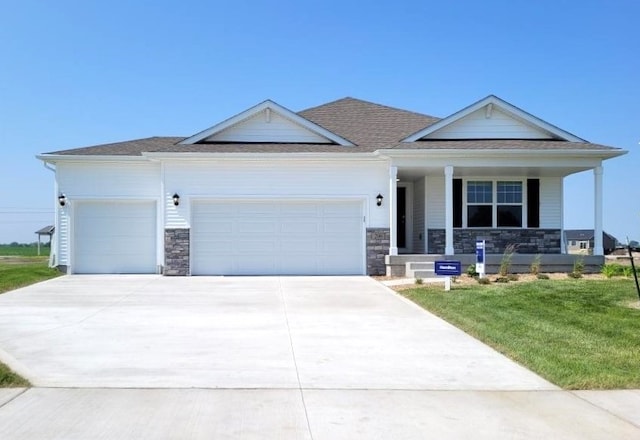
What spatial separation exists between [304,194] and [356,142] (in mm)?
2723

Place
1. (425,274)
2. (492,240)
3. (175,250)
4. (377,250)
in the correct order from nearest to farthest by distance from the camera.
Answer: (425,274) < (175,250) < (377,250) < (492,240)

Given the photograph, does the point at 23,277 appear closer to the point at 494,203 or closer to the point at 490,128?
the point at 494,203

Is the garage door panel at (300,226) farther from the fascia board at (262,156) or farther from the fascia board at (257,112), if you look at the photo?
the fascia board at (257,112)

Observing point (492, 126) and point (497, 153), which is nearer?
point (497, 153)

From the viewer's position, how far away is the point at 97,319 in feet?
34.0

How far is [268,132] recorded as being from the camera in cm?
1944

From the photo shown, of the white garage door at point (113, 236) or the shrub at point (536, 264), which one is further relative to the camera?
the white garage door at point (113, 236)

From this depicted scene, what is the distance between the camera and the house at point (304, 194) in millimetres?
18047

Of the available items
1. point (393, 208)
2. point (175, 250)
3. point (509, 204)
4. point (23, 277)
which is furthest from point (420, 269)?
point (23, 277)

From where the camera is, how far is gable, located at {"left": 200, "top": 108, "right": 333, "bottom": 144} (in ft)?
63.4

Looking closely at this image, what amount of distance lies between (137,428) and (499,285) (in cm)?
1155

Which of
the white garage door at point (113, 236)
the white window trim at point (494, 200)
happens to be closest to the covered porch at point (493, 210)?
the white window trim at point (494, 200)

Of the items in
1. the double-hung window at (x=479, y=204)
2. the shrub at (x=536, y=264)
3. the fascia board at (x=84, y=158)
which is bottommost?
the shrub at (x=536, y=264)

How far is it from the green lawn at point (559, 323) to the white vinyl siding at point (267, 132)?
7.08 meters
